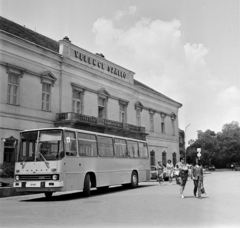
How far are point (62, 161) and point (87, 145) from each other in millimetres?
2370

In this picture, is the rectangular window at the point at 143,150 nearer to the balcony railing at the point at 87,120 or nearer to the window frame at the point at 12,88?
the balcony railing at the point at 87,120

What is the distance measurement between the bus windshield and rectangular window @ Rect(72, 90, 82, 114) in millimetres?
16987

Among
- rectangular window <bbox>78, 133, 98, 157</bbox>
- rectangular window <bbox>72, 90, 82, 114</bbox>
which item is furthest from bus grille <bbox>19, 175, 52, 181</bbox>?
rectangular window <bbox>72, 90, 82, 114</bbox>

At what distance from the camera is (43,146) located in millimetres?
14523

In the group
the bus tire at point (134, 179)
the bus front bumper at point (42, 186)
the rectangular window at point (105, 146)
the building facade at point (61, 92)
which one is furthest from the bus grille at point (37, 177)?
the building facade at point (61, 92)

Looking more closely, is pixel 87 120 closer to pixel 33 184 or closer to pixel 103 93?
pixel 103 93

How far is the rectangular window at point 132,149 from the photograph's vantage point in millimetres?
21075

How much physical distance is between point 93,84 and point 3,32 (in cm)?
1169

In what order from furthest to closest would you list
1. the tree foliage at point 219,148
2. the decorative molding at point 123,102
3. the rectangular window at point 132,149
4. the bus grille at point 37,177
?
the tree foliage at point 219,148, the decorative molding at point 123,102, the rectangular window at point 132,149, the bus grille at point 37,177

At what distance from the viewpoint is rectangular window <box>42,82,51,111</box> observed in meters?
28.5

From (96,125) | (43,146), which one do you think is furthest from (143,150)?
(43,146)

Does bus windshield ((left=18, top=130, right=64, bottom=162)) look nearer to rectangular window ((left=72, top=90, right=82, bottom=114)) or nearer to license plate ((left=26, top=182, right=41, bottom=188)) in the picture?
license plate ((left=26, top=182, right=41, bottom=188))

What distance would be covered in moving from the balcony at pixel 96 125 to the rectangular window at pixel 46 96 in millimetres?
1218

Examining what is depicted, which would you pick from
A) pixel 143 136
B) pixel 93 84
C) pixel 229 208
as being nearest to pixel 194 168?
pixel 229 208
